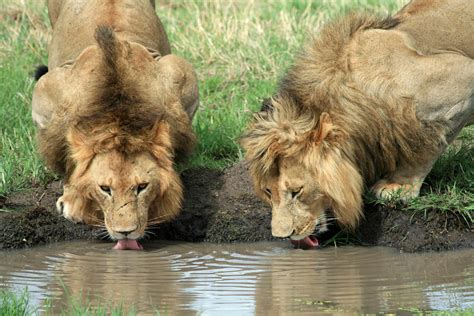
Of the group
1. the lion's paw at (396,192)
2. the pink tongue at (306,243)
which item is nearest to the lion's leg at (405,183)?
the lion's paw at (396,192)

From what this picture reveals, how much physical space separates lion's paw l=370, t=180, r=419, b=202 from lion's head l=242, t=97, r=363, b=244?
31cm

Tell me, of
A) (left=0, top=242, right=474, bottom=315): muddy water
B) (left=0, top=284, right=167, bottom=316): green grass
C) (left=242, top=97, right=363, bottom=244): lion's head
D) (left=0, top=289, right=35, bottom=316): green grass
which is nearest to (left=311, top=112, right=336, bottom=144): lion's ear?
(left=242, top=97, right=363, bottom=244): lion's head

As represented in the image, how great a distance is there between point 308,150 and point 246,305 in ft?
4.06

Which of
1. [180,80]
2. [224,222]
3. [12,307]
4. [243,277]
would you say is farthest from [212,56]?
[12,307]

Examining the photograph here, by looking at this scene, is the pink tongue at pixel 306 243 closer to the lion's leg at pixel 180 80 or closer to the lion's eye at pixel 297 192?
the lion's eye at pixel 297 192

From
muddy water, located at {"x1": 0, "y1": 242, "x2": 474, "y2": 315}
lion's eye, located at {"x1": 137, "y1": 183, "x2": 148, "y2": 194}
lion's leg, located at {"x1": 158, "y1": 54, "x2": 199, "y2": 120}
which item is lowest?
muddy water, located at {"x1": 0, "y1": 242, "x2": 474, "y2": 315}

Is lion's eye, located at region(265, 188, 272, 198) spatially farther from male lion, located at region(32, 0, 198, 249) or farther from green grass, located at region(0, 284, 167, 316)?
green grass, located at region(0, 284, 167, 316)

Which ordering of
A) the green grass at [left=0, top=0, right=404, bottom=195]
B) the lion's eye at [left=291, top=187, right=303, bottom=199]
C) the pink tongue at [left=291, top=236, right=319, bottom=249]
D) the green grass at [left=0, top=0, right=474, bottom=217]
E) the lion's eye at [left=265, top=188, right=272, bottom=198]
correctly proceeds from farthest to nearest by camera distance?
1. the green grass at [left=0, top=0, right=404, bottom=195]
2. the green grass at [left=0, top=0, right=474, bottom=217]
3. the pink tongue at [left=291, top=236, right=319, bottom=249]
4. the lion's eye at [left=265, top=188, right=272, bottom=198]
5. the lion's eye at [left=291, top=187, right=303, bottom=199]

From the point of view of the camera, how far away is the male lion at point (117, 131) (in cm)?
623

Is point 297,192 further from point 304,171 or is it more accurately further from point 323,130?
point 323,130

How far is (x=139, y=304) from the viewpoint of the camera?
531cm

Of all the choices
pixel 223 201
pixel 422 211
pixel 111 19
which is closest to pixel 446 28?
pixel 422 211

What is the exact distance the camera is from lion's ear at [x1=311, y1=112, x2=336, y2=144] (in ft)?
20.5

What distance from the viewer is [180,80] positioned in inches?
273
